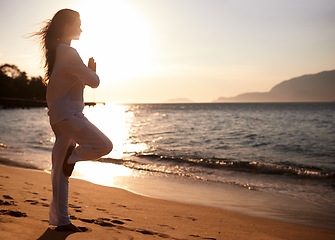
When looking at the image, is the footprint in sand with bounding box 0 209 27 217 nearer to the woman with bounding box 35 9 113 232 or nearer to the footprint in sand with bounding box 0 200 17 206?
the footprint in sand with bounding box 0 200 17 206

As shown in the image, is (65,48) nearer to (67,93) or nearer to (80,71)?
(80,71)

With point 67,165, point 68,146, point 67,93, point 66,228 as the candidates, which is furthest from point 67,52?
point 66,228

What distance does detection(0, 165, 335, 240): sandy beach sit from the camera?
133 inches

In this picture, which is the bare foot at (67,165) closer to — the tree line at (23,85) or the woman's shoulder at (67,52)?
Result: the woman's shoulder at (67,52)

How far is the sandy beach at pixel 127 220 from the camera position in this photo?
339cm

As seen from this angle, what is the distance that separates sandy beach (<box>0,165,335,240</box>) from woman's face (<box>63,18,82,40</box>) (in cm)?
212

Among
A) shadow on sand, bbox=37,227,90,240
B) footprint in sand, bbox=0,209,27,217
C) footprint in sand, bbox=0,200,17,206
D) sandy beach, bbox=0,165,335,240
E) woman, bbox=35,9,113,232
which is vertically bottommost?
sandy beach, bbox=0,165,335,240

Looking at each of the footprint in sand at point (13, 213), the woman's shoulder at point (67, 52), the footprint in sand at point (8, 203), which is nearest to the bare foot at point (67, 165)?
the woman's shoulder at point (67, 52)

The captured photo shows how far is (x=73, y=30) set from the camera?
3084mm

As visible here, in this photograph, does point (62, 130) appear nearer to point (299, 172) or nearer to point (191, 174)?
point (191, 174)

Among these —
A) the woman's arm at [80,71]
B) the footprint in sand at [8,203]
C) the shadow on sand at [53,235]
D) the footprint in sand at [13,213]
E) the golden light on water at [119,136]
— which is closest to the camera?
the woman's arm at [80,71]

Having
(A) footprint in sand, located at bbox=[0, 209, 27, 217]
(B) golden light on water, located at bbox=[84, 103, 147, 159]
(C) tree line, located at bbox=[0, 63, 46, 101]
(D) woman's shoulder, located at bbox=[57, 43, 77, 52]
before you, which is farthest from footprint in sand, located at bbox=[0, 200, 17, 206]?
(C) tree line, located at bbox=[0, 63, 46, 101]

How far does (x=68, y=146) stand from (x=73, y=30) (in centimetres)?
124

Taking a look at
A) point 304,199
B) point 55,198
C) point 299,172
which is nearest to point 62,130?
point 55,198
